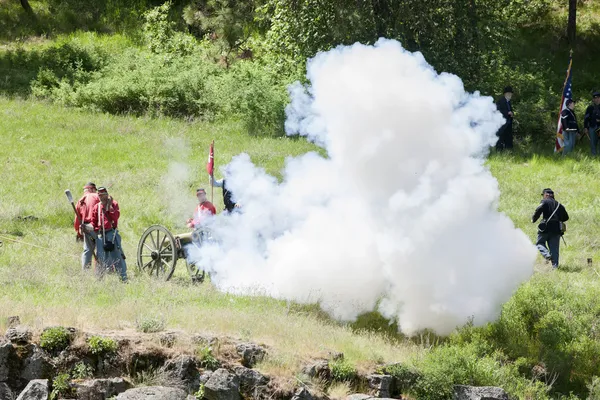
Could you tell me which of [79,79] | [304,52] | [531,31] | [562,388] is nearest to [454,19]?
[304,52]

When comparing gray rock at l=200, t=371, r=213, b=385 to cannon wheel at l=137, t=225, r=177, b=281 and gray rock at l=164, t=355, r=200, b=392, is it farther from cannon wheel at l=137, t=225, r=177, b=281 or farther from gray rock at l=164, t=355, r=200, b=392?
cannon wheel at l=137, t=225, r=177, b=281

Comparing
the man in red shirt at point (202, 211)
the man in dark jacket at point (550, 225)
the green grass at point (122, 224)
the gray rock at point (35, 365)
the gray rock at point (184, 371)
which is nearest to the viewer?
the gray rock at point (35, 365)

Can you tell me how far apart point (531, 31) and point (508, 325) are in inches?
820

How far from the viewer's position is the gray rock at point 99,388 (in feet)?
41.9

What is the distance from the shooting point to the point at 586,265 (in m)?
19.5

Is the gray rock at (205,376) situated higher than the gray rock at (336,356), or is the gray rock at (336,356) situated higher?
the gray rock at (336,356)

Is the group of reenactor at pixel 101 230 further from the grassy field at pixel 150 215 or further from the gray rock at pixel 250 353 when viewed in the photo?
the gray rock at pixel 250 353

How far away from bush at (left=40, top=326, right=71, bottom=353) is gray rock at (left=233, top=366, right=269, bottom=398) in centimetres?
228

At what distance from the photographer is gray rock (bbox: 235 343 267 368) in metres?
13.6

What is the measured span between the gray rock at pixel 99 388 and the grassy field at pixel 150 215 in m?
0.90

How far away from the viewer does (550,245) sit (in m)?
18.9

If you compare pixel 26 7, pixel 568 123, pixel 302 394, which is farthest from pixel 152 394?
pixel 26 7

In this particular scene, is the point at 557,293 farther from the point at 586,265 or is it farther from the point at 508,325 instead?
the point at 586,265

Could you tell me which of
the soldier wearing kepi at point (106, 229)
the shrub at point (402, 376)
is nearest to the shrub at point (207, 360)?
the shrub at point (402, 376)
